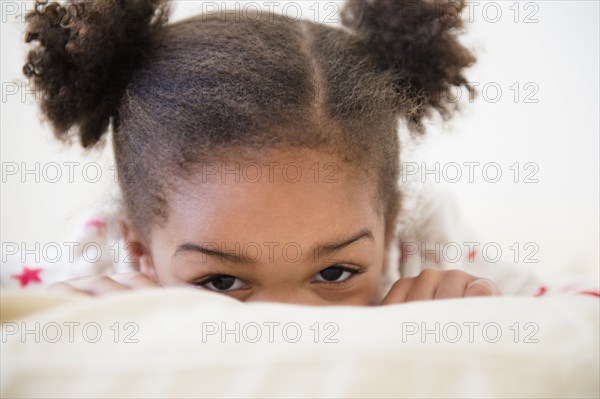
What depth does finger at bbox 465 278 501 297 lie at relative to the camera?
0.72 metres

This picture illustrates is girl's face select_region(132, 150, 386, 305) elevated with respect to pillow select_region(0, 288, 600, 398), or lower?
elevated

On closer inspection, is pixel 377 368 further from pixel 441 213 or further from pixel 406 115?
pixel 441 213

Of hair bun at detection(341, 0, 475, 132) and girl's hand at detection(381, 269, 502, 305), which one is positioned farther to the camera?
hair bun at detection(341, 0, 475, 132)

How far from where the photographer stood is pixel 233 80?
28.8 inches

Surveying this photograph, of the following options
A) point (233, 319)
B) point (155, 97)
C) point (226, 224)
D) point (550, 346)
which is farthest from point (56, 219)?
point (550, 346)

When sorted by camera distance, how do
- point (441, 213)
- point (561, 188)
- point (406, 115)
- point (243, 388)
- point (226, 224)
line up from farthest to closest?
point (561, 188) → point (441, 213) → point (406, 115) → point (226, 224) → point (243, 388)

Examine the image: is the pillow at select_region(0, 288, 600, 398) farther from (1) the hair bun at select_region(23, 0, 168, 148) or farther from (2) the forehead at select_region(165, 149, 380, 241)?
(1) the hair bun at select_region(23, 0, 168, 148)

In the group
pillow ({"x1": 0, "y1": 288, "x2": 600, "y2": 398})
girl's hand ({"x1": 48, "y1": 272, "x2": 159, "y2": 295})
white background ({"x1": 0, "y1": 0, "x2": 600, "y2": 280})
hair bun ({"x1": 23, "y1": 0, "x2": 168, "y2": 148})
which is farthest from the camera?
white background ({"x1": 0, "y1": 0, "x2": 600, "y2": 280})

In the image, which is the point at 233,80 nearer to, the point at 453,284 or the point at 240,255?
the point at 240,255

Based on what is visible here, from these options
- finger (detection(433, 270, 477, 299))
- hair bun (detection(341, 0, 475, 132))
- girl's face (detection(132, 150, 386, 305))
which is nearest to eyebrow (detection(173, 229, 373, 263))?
girl's face (detection(132, 150, 386, 305))

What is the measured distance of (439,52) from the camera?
91 centimetres

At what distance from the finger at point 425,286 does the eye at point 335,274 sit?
0.25 ft

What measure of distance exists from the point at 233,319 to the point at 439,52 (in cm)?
63

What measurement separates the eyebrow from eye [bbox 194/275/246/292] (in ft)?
0.14
